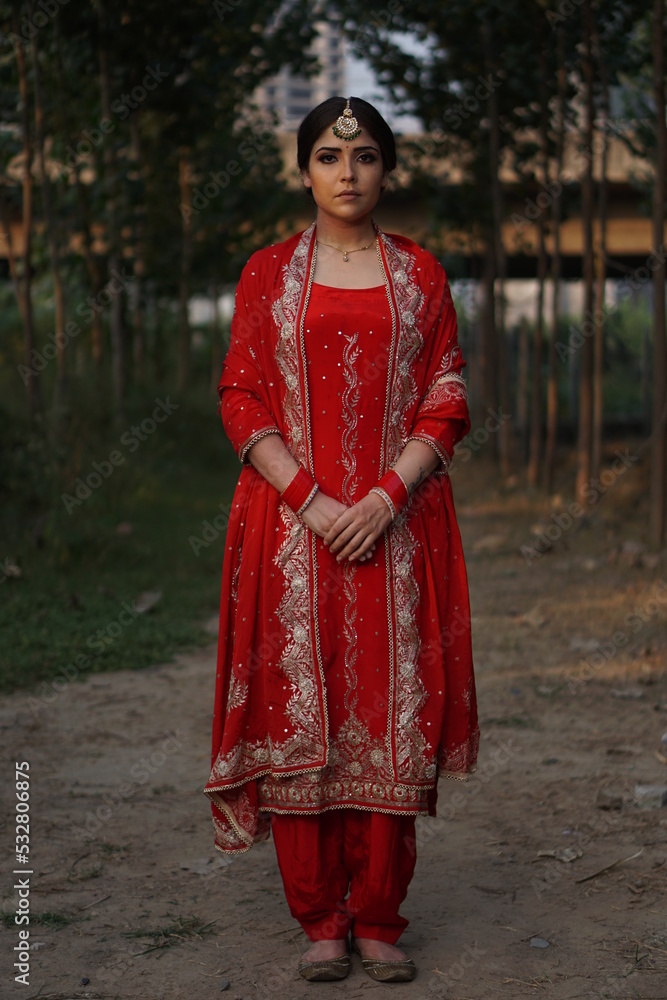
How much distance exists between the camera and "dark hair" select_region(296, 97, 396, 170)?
2.87 metres

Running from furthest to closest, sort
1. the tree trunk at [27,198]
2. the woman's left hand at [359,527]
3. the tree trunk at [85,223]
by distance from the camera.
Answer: the tree trunk at [85,223] → the tree trunk at [27,198] → the woman's left hand at [359,527]

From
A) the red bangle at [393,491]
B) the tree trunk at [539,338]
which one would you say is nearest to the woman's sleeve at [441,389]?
the red bangle at [393,491]

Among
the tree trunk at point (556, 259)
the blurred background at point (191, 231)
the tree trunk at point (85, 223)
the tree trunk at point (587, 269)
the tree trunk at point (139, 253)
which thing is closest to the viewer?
the blurred background at point (191, 231)

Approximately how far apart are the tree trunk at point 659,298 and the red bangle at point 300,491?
548 centimetres

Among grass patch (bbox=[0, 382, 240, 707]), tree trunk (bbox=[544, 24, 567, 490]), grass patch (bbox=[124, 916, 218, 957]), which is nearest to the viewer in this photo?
grass patch (bbox=[124, 916, 218, 957])

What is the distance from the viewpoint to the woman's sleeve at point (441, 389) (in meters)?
2.93

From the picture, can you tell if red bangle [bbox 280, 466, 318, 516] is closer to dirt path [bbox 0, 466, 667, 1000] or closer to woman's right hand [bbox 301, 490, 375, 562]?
woman's right hand [bbox 301, 490, 375, 562]

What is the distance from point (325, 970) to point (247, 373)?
1460mm

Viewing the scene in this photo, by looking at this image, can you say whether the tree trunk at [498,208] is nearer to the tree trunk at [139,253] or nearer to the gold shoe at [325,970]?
the tree trunk at [139,253]

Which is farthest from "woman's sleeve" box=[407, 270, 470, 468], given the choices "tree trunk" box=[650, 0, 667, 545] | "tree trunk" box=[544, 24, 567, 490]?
"tree trunk" box=[544, 24, 567, 490]

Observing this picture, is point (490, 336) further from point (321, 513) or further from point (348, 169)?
point (321, 513)

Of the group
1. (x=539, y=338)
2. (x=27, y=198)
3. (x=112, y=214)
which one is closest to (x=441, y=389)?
(x=27, y=198)

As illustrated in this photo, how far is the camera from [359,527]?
9.20ft

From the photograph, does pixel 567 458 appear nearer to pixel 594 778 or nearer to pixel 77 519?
pixel 77 519
